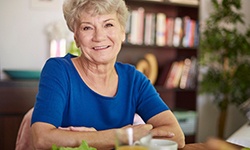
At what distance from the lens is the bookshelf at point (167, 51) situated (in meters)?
3.89

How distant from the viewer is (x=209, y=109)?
4.51 m

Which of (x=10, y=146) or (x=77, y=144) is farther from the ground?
(x=77, y=144)

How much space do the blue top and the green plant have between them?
2.24m

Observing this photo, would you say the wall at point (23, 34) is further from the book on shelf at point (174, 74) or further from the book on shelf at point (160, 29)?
the book on shelf at point (174, 74)

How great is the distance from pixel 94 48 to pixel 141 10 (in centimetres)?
227

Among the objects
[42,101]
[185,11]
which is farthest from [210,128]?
[42,101]

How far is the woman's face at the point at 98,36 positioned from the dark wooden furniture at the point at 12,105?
140 centimetres

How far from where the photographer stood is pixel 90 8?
5.52 ft

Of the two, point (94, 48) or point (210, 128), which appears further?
point (210, 128)

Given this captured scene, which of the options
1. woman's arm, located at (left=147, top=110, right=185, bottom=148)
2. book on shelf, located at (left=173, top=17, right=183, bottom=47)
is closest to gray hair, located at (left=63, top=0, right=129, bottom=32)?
woman's arm, located at (left=147, top=110, right=185, bottom=148)

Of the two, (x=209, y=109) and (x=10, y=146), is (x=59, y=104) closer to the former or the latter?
(x=10, y=146)

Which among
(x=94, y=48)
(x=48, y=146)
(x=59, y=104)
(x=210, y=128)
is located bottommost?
(x=210, y=128)

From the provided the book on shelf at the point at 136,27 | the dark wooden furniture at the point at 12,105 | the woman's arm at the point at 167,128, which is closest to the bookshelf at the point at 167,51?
the book on shelf at the point at 136,27

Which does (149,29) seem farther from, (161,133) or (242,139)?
(161,133)
